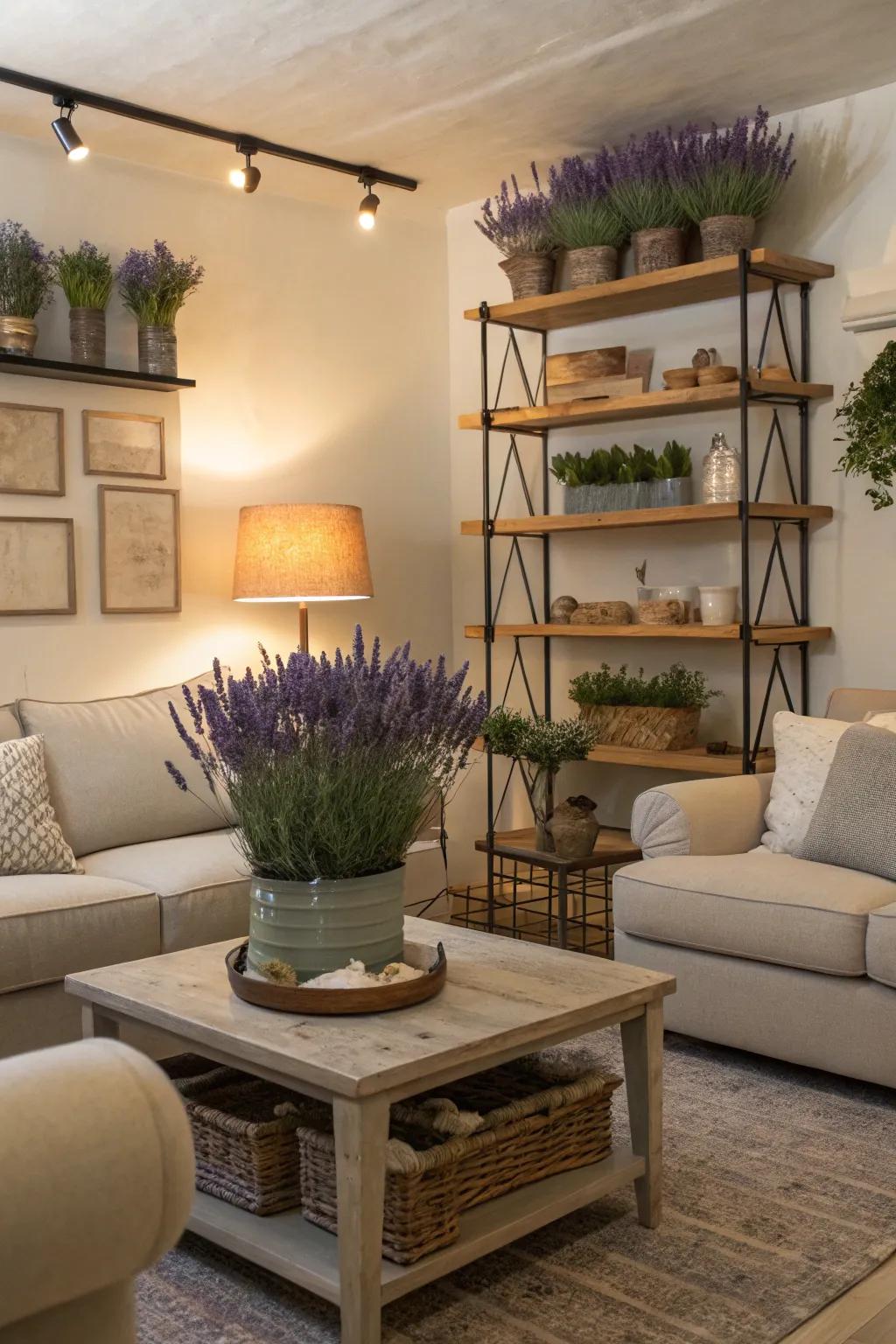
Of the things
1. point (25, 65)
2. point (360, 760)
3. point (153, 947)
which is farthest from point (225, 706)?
point (25, 65)

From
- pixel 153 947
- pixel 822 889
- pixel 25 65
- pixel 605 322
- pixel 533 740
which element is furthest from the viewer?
pixel 605 322

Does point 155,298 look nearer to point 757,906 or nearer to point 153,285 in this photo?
point 153,285

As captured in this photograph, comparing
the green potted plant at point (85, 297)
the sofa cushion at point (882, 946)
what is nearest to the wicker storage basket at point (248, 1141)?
the sofa cushion at point (882, 946)

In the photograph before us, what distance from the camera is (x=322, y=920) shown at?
7.11 feet

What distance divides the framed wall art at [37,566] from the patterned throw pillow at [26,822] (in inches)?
26.8

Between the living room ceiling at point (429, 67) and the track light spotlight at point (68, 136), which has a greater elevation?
the living room ceiling at point (429, 67)

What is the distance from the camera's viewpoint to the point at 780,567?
4207 mm

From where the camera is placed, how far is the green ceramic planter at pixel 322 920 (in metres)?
2.16

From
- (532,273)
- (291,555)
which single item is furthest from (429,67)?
(291,555)

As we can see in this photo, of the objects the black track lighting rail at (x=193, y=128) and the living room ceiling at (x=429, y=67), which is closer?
the living room ceiling at (x=429, y=67)

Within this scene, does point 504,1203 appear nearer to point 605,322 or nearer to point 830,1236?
point 830,1236

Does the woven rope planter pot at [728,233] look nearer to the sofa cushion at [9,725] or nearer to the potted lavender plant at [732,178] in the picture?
A: the potted lavender plant at [732,178]

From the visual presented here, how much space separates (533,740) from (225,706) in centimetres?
196

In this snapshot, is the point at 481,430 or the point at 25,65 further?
the point at 481,430
